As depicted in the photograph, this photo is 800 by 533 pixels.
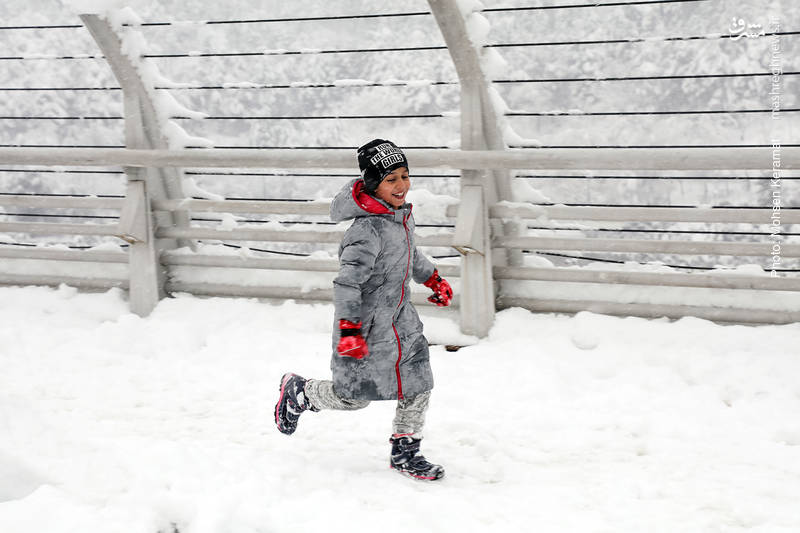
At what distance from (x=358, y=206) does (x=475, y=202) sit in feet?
7.03

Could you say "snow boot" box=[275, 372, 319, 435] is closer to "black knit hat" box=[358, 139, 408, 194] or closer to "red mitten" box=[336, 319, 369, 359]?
"red mitten" box=[336, 319, 369, 359]

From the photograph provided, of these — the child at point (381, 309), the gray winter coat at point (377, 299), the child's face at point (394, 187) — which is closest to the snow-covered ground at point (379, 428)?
→ the child at point (381, 309)

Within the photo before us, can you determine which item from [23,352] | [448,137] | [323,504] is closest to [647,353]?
[448,137]

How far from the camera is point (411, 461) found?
11.6ft

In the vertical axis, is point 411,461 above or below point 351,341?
below

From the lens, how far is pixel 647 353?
16.6 ft

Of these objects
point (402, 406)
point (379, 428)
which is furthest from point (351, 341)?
point (379, 428)

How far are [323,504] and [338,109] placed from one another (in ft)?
11.8

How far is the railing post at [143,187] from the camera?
239 inches

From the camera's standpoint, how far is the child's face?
3441mm

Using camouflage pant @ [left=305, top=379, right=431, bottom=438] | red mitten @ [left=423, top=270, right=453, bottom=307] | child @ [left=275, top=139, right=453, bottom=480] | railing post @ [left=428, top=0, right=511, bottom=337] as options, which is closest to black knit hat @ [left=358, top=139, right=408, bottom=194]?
child @ [left=275, top=139, right=453, bottom=480]

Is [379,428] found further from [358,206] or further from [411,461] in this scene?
[358,206]

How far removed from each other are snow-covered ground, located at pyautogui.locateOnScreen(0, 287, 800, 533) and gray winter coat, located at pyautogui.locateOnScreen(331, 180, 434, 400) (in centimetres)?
44

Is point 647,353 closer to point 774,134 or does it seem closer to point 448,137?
point 774,134
